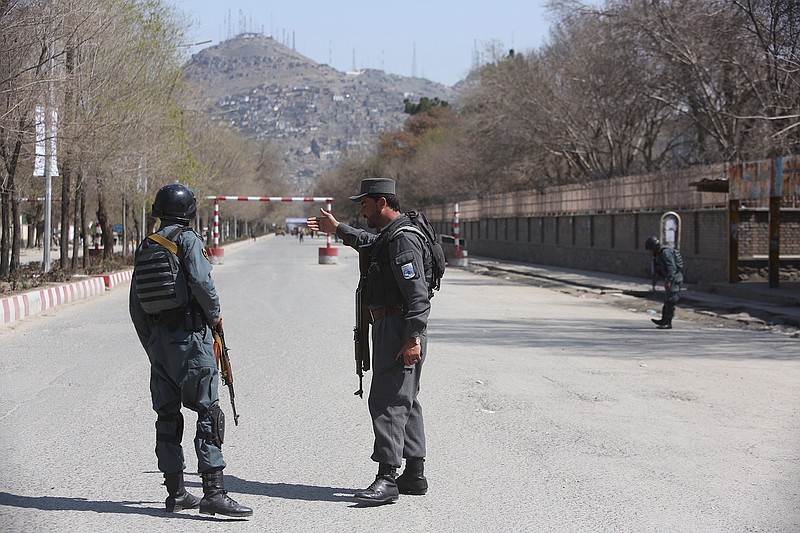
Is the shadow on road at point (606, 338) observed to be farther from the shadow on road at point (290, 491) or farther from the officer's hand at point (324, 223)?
the officer's hand at point (324, 223)

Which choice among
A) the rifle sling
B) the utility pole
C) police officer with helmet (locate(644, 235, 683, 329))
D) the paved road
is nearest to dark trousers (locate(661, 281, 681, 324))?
police officer with helmet (locate(644, 235, 683, 329))

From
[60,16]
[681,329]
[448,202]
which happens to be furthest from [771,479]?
[448,202]

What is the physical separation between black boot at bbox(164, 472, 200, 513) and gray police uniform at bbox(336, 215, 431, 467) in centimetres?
113

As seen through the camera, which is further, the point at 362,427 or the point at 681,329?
the point at 681,329

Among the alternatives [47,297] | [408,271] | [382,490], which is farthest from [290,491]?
[47,297]

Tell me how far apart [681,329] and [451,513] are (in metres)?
13.0

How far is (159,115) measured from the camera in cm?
3400

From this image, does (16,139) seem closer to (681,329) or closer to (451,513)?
(681,329)

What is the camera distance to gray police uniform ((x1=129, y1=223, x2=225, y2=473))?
5789mm

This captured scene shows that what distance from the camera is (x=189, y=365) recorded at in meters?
5.79

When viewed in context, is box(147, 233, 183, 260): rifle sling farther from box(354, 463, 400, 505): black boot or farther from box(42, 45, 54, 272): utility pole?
box(42, 45, 54, 272): utility pole

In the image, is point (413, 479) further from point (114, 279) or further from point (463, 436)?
point (114, 279)

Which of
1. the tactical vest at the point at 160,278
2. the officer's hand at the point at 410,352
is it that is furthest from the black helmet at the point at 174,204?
the officer's hand at the point at 410,352

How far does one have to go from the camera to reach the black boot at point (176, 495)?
5988 mm
